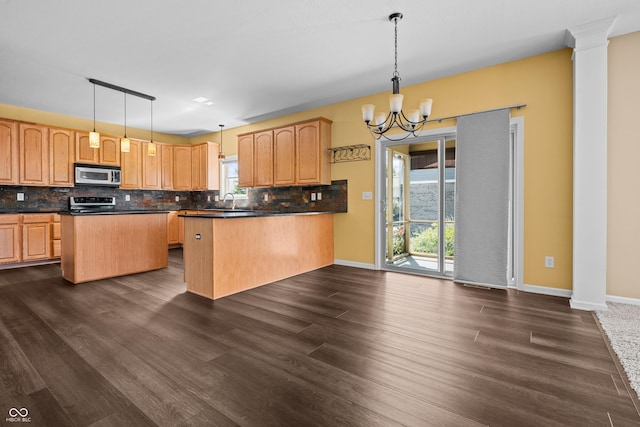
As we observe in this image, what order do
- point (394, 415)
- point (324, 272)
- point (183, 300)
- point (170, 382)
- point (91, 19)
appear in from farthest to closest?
point (324, 272) → point (183, 300) → point (91, 19) → point (170, 382) → point (394, 415)

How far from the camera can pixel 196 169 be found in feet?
22.7

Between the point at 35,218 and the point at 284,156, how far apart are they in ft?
13.7

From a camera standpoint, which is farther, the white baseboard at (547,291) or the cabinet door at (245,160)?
the cabinet door at (245,160)

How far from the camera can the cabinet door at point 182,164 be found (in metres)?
7.03

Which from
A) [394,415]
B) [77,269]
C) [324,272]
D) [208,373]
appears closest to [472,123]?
[324,272]

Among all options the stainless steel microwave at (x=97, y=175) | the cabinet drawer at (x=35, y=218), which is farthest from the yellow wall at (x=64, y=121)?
the cabinet drawer at (x=35, y=218)

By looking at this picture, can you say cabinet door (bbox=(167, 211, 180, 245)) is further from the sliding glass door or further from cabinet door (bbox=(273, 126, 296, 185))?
the sliding glass door

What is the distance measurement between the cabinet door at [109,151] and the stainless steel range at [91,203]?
2.49 ft

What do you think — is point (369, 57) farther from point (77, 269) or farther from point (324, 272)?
point (77, 269)

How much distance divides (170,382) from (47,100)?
17.6 feet

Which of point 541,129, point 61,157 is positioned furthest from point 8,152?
point 541,129

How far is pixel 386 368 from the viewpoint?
6.02 ft

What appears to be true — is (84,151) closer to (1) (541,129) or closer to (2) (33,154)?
(2) (33,154)

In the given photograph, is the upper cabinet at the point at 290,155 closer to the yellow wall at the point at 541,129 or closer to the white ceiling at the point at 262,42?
the white ceiling at the point at 262,42
